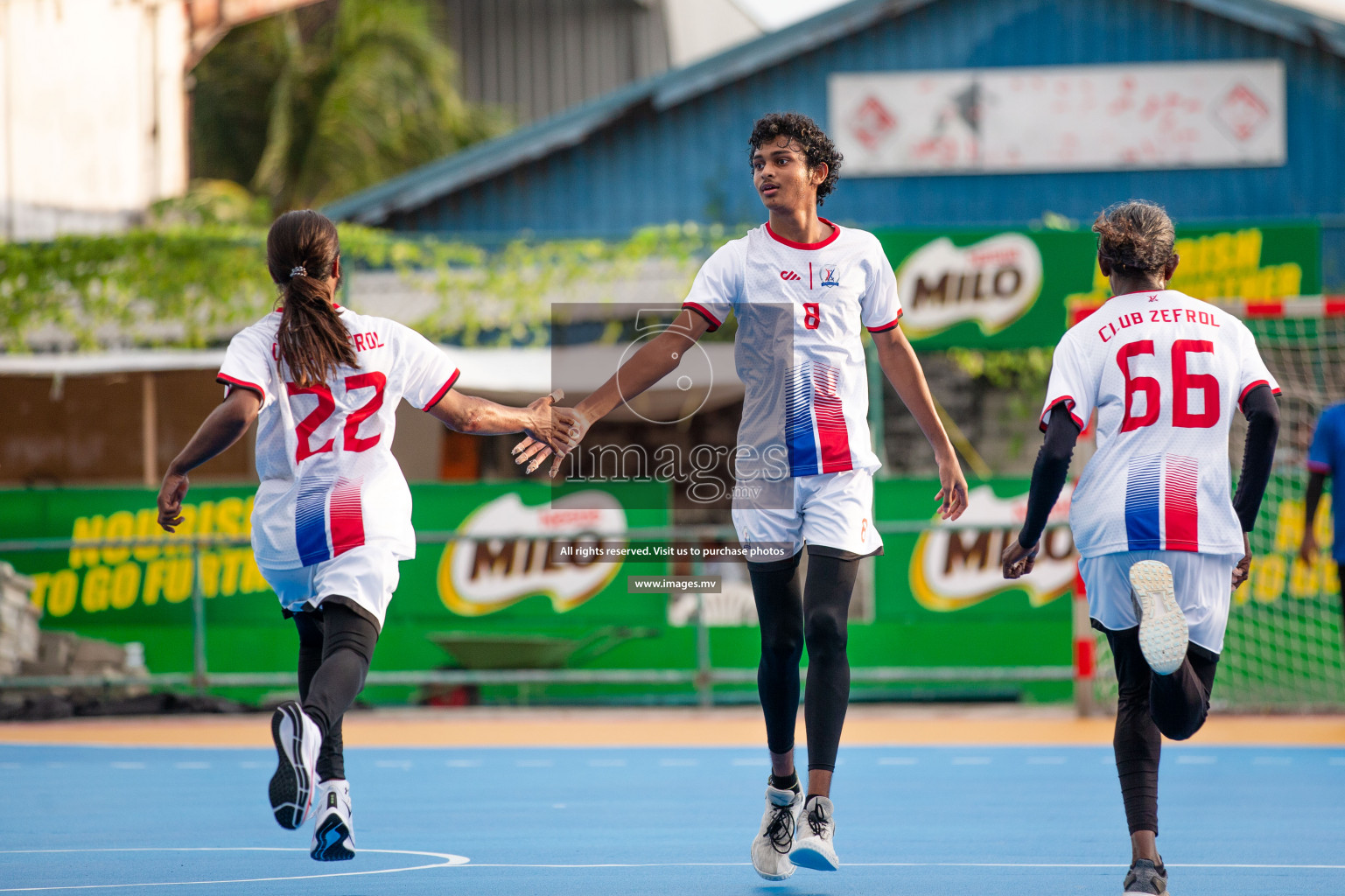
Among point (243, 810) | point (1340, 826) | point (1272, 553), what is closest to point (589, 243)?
point (1272, 553)

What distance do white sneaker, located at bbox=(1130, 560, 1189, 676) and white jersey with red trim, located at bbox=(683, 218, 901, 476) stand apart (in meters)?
0.99

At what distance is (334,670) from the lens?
4.46 metres

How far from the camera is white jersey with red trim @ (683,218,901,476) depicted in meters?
4.77

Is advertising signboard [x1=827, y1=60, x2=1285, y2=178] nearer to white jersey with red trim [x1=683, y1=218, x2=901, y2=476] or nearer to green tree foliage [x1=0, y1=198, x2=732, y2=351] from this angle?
green tree foliage [x1=0, y1=198, x2=732, y2=351]

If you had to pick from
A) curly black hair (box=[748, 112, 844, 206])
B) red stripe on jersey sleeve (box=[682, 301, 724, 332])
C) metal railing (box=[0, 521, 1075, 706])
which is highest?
curly black hair (box=[748, 112, 844, 206])

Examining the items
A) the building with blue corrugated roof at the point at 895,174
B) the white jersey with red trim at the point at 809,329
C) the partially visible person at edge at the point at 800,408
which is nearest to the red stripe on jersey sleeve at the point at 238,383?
the partially visible person at edge at the point at 800,408

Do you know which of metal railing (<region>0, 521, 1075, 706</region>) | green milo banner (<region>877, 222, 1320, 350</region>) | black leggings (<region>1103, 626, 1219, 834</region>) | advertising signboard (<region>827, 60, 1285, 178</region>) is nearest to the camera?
black leggings (<region>1103, 626, 1219, 834</region>)

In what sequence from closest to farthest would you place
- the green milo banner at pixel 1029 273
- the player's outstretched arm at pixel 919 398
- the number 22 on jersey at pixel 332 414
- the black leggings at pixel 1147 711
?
the black leggings at pixel 1147 711 → the number 22 on jersey at pixel 332 414 → the player's outstretched arm at pixel 919 398 → the green milo banner at pixel 1029 273

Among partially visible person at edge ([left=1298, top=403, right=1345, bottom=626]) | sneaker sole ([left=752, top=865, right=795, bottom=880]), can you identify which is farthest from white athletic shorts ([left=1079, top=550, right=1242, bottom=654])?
partially visible person at edge ([left=1298, top=403, right=1345, bottom=626])

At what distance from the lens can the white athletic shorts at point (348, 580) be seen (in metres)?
4.59

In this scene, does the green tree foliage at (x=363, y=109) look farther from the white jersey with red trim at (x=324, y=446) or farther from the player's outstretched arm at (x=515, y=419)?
the white jersey with red trim at (x=324, y=446)

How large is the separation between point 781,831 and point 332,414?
1.82 m

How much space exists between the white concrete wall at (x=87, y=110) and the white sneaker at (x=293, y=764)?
1350 centimetres

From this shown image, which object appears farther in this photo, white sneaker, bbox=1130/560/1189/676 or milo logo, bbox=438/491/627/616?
milo logo, bbox=438/491/627/616
